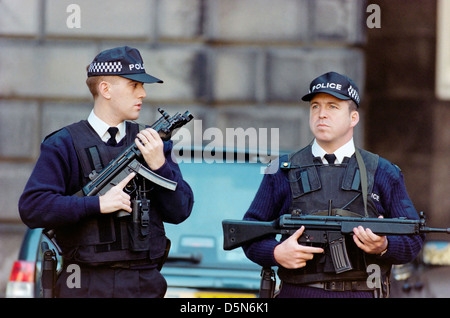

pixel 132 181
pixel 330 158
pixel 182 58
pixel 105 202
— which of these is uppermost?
pixel 182 58

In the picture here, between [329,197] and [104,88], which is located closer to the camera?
[329,197]

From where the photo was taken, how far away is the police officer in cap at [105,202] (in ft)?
13.4

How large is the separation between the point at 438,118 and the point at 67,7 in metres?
4.29

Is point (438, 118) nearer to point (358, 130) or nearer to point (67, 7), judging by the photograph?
point (358, 130)

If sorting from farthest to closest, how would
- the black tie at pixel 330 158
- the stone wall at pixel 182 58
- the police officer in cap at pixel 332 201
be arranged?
1. the stone wall at pixel 182 58
2. the black tie at pixel 330 158
3. the police officer in cap at pixel 332 201

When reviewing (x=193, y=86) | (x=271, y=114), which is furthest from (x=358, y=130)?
(x=193, y=86)

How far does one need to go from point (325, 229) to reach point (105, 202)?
42.1 inches

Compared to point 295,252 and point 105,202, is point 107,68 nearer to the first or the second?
point 105,202

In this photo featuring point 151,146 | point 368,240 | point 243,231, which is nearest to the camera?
point 368,240

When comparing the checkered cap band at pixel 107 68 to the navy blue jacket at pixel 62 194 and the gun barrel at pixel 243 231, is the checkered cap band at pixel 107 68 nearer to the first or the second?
the navy blue jacket at pixel 62 194

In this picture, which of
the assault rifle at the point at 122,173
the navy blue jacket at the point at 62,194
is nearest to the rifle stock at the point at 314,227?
the navy blue jacket at the point at 62,194

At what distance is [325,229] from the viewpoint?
4.09 m

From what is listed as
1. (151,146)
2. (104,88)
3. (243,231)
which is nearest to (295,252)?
(243,231)

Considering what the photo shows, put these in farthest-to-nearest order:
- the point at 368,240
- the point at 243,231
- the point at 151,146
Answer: the point at 243,231 → the point at 151,146 → the point at 368,240
